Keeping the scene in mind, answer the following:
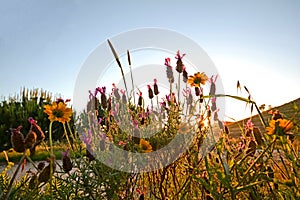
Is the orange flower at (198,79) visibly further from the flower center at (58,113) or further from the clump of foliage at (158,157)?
the flower center at (58,113)

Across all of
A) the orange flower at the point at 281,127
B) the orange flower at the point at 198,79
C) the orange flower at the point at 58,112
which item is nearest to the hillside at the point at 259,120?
the orange flower at the point at 281,127

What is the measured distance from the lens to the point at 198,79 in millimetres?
1208

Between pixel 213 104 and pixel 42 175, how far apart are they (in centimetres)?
85

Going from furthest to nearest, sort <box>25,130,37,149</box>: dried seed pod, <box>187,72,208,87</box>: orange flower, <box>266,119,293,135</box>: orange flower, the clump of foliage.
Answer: <box>187,72,208,87</box>: orange flower < the clump of foliage < <box>25,130,37,149</box>: dried seed pod < <box>266,119,293,135</box>: orange flower

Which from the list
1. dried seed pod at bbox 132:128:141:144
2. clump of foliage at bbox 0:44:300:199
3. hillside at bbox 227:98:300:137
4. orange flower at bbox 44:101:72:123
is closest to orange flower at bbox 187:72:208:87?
clump of foliage at bbox 0:44:300:199

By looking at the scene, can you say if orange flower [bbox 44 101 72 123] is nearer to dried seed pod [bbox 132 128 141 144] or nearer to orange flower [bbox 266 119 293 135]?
dried seed pod [bbox 132 128 141 144]

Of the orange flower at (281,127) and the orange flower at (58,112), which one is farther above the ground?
the orange flower at (58,112)

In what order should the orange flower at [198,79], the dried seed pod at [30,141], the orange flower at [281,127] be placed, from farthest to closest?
the orange flower at [198,79] → the dried seed pod at [30,141] → the orange flower at [281,127]

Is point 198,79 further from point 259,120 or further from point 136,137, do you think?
point 259,120

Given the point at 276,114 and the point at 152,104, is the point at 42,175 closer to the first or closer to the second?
the point at 276,114

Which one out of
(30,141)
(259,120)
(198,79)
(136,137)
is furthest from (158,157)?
(259,120)

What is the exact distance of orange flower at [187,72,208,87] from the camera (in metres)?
1.21

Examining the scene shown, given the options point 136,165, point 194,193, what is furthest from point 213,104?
point 136,165

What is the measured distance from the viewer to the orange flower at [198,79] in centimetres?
121
